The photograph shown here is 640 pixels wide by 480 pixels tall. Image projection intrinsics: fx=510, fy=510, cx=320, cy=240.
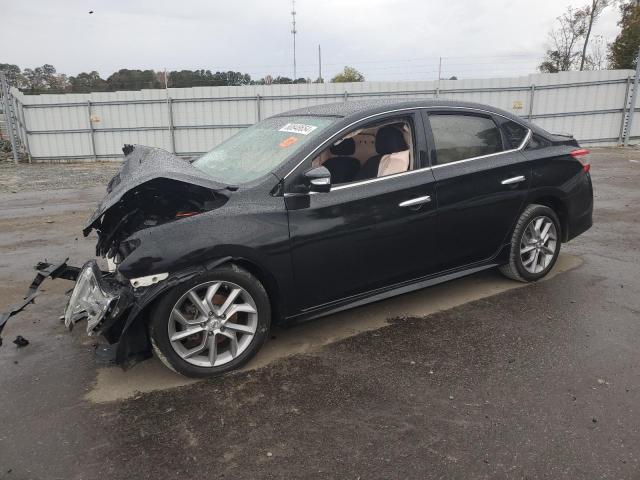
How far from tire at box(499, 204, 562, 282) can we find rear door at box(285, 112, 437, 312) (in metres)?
1.00

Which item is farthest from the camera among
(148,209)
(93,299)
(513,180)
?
(513,180)

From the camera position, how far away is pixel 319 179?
328 centimetres

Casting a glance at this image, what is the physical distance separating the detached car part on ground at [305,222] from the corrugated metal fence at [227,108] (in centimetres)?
1327

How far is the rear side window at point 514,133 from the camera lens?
4477 millimetres

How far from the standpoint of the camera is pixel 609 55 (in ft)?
97.3

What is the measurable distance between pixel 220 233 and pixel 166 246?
13.0 inches

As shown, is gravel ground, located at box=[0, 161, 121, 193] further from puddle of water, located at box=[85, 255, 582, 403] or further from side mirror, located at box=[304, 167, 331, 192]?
side mirror, located at box=[304, 167, 331, 192]

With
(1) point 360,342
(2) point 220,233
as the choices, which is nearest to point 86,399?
(2) point 220,233

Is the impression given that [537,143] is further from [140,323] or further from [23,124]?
[23,124]

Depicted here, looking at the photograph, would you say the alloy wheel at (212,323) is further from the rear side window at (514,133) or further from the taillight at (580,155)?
the taillight at (580,155)

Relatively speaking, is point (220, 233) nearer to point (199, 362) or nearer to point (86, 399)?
point (199, 362)

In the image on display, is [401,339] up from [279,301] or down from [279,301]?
down

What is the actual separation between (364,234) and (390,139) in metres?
0.87

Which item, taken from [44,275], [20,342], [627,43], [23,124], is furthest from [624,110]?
[23,124]
